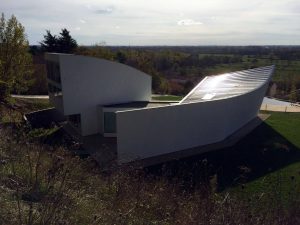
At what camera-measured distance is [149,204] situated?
17.4 feet

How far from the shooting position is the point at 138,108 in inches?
776

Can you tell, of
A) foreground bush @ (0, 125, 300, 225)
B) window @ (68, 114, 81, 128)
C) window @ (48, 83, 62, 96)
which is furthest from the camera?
window @ (68, 114, 81, 128)

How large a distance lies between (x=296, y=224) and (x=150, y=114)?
1123 cm

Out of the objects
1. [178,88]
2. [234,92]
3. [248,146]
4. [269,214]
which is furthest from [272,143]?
[178,88]

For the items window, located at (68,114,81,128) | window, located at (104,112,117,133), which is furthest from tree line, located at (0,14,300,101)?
window, located at (104,112,117,133)

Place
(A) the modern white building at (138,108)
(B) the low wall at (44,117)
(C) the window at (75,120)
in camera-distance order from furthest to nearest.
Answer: (B) the low wall at (44,117), (C) the window at (75,120), (A) the modern white building at (138,108)

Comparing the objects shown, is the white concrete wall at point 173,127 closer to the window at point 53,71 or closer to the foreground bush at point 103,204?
the window at point 53,71

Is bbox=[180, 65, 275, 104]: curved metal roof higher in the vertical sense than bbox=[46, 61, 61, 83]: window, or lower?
lower

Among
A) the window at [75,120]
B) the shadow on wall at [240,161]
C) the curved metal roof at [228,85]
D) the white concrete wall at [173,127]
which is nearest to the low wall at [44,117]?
the window at [75,120]

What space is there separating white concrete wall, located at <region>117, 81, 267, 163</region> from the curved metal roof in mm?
987

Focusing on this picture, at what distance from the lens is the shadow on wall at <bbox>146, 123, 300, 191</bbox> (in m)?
13.1

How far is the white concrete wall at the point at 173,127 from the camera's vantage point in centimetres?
1509

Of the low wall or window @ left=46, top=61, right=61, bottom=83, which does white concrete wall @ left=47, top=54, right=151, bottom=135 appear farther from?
the low wall

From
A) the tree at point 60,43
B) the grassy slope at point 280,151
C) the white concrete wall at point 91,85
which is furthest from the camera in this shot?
the tree at point 60,43
